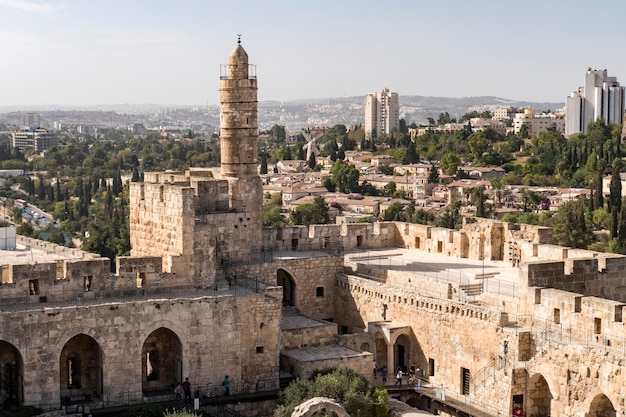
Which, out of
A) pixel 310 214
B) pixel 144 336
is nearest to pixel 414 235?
pixel 144 336

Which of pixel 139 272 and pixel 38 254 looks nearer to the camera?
pixel 139 272

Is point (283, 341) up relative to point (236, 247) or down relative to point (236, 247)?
down

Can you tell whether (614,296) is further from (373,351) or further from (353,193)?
(353,193)

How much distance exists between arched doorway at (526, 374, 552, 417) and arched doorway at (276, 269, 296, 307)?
7679 mm

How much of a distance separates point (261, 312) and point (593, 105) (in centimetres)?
17194

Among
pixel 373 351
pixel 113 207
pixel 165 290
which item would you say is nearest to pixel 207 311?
pixel 165 290

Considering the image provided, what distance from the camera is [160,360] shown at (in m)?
22.7

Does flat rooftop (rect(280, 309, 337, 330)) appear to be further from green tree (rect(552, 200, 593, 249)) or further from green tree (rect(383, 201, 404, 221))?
green tree (rect(383, 201, 404, 221))

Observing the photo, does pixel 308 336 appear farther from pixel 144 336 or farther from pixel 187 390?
pixel 144 336

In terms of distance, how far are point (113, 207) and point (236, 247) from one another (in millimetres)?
53044

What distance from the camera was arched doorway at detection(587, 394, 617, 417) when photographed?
19.7m

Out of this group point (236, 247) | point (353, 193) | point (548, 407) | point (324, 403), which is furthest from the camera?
point (353, 193)

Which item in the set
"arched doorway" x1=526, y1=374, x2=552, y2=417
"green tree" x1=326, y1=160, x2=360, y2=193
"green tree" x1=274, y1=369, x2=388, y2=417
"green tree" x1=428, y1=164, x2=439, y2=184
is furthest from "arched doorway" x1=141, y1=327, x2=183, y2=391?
"green tree" x1=428, y1=164, x2=439, y2=184

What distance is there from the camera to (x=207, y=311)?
22.2 m
